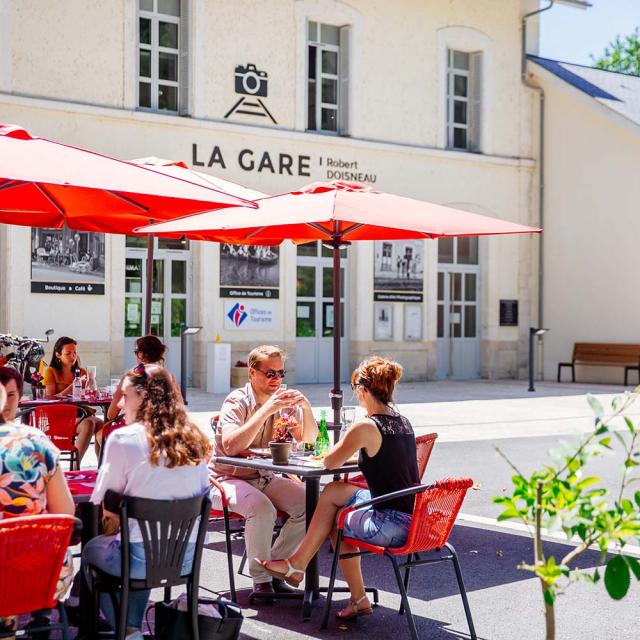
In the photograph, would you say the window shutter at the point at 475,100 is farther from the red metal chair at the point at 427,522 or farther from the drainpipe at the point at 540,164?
the red metal chair at the point at 427,522

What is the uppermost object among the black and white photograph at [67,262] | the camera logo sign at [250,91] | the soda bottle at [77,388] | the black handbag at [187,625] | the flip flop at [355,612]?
the camera logo sign at [250,91]

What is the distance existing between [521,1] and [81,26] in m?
10.6

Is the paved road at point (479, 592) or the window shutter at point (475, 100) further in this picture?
the window shutter at point (475, 100)

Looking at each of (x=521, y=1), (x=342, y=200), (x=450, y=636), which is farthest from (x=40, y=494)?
(x=521, y=1)

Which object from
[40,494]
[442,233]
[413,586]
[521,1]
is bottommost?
[413,586]

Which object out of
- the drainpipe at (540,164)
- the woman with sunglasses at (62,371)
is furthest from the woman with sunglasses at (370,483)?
the drainpipe at (540,164)

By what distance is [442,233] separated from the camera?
753 centimetres

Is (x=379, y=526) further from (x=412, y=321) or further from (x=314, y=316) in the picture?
(x=412, y=321)

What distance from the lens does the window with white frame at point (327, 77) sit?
68.3 ft

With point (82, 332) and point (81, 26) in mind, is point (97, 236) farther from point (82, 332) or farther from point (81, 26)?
point (81, 26)

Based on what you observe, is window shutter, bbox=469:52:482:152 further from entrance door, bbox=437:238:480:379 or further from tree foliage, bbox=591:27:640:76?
tree foliage, bbox=591:27:640:76

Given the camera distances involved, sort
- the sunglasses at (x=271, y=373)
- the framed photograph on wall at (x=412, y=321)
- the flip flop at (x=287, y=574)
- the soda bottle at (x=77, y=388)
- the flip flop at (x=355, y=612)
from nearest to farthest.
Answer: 1. the flip flop at (x=355, y=612)
2. the flip flop at (x=287, y=574)
3. the sunglasses at (x=271, y=373)
4. the soda bottle at (x=77, y=388)
5. the framed photograph on wall at (x=412, y=321)

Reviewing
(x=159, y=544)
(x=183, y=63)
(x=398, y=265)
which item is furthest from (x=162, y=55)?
(x=159, y=544)

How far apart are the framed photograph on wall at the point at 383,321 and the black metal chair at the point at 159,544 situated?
56.0 feet
